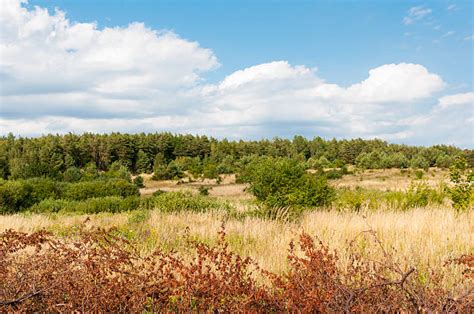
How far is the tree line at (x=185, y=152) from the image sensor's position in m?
80.8

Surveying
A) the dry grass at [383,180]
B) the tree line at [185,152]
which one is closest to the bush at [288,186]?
the dry grass at [383,180]

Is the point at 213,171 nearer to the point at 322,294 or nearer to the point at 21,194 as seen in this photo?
the point at 21,194

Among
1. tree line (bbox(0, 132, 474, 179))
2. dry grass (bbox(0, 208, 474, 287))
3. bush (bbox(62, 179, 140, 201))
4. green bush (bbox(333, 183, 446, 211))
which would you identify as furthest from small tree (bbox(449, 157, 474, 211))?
tree line (bbox(0, 132, 474, 179))

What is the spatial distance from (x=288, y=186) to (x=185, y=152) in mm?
88056

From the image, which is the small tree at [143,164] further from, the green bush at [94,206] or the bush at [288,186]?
the bush at [288,186]

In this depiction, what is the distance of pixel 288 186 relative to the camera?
46.5 feet

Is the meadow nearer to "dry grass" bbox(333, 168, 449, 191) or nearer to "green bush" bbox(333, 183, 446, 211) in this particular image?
"green bush" bbox(333, 183, 446, 211)

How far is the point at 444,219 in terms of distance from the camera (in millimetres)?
9000

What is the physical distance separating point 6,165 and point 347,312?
279 ft

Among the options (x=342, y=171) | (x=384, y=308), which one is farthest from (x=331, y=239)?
(x=342, y=171)

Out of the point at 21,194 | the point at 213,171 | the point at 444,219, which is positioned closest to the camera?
the point at 444,219

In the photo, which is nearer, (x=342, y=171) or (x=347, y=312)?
(x=347, y=312)

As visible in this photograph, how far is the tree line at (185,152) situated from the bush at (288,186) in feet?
192

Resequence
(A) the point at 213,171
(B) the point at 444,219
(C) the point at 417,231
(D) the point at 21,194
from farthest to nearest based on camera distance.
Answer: (A) the point at 213,171
(D) the point at 21,194
(B) the point at 444,219
(C) the point at 417,231
